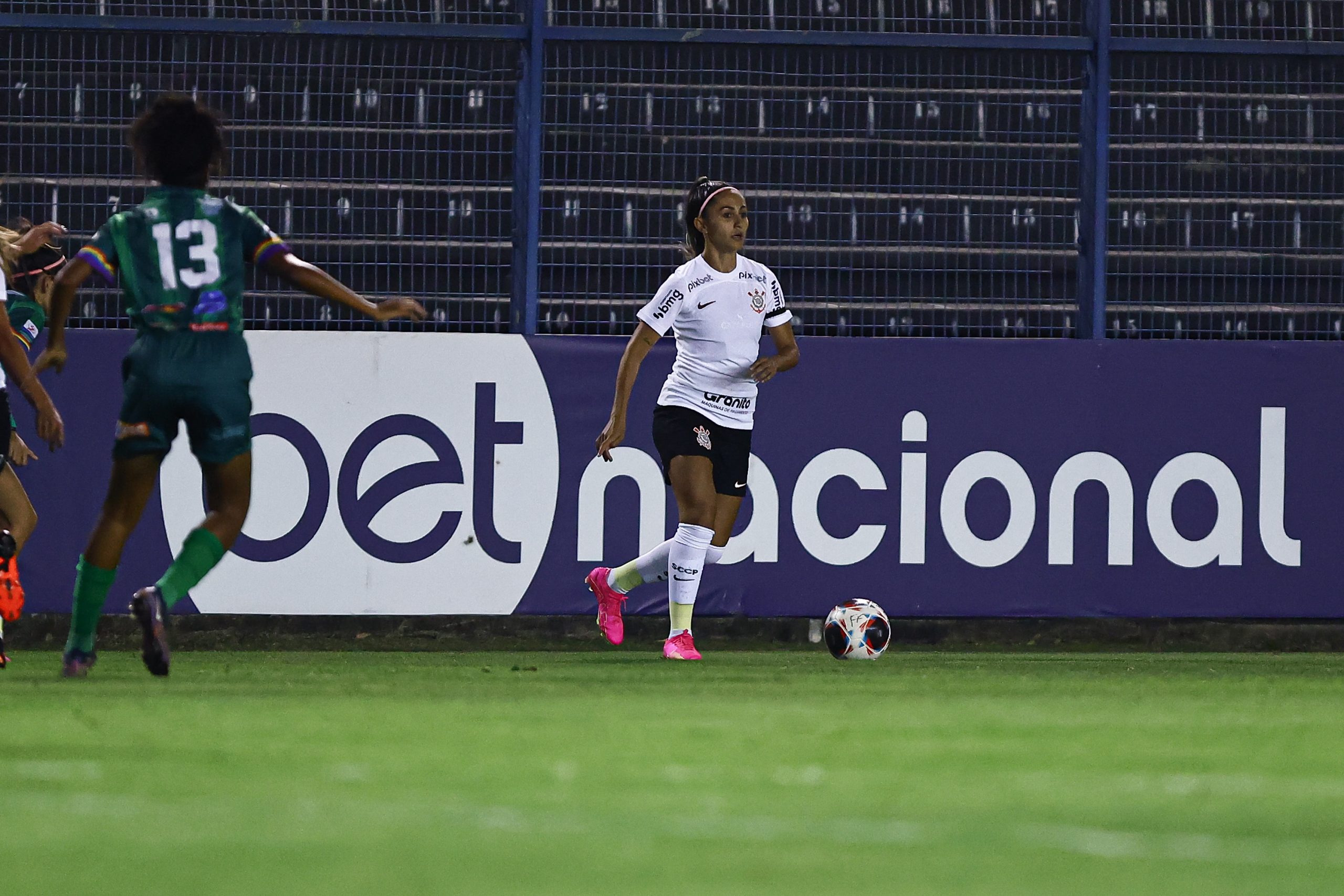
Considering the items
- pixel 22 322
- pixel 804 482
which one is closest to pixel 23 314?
pixel 22 322

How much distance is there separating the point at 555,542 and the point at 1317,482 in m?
3.77

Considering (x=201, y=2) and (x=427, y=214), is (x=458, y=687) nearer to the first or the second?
(x=427, y=214)

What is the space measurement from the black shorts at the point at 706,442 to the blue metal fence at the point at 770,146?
2.00m

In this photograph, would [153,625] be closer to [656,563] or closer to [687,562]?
[687,562]

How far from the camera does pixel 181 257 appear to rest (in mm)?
7133

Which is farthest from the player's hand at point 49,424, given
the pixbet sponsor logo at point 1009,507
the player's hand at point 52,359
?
the pixbet sponsor logo at point 1009,507

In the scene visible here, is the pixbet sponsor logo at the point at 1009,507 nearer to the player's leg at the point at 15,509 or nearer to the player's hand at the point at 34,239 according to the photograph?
the player's leg at the point at 15,509

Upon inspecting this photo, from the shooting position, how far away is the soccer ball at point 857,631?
9789 mm

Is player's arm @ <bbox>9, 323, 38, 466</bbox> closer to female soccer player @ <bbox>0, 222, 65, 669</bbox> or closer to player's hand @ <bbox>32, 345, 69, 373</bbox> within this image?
female soccer player @ <bbox>0, 222, 65, 669</bbox>

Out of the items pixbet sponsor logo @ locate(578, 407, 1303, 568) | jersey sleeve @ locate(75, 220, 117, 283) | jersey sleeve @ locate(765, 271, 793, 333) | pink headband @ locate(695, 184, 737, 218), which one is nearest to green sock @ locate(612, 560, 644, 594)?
pixbet sponsor logo @ locate(578, 407, 1303, 568)

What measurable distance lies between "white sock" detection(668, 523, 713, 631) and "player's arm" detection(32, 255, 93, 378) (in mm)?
2893

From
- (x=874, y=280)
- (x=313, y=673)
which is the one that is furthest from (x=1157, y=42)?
(x=313, y=673)

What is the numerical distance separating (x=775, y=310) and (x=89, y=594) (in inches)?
137

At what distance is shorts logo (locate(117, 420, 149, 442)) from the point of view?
7.09 metres
